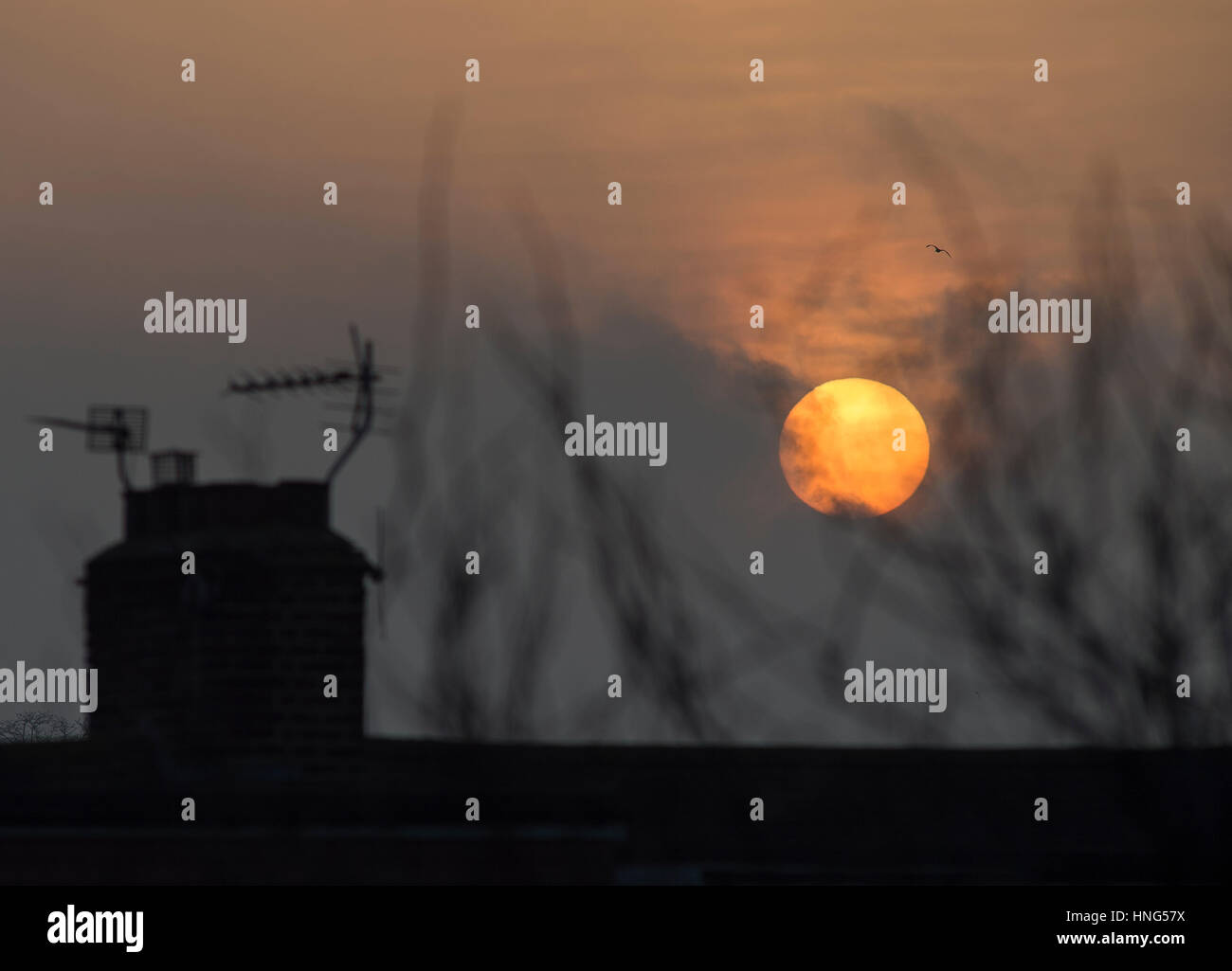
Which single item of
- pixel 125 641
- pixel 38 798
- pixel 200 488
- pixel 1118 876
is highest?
pixel 200 488

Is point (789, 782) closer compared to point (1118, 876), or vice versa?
point (1118, 876)

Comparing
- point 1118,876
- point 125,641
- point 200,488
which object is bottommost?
point 1118,876

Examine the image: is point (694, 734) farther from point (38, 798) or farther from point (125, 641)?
point (125, 641)

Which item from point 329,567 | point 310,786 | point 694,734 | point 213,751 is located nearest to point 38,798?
point 310,786

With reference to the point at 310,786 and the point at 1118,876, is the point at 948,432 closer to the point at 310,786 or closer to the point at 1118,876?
the point at 1118,876

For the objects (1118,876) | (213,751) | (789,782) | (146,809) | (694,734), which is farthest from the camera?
(213,751)

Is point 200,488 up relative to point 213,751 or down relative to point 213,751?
up
